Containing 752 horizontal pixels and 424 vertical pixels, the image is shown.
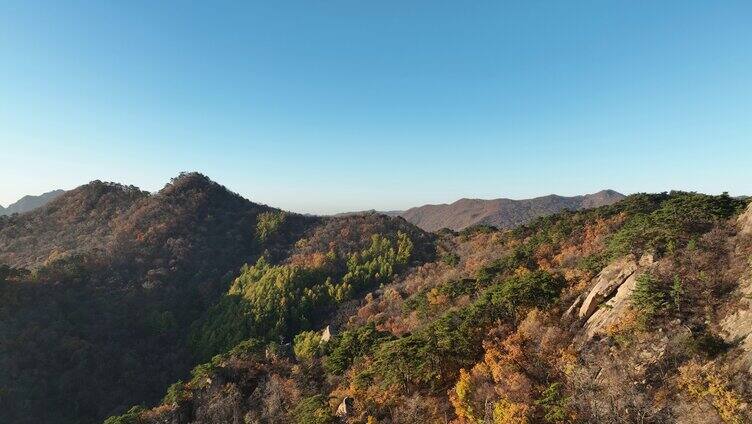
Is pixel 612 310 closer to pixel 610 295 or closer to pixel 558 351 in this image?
pixel 610 295

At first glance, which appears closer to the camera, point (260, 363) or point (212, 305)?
point (260, 363)

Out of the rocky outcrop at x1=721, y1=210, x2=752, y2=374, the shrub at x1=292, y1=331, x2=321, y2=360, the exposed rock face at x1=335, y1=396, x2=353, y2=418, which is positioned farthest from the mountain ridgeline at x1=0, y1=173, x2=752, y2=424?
the shrub at x1=292, y1=331, x2=321, y2=360

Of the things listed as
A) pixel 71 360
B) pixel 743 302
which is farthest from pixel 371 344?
pixel 71 360

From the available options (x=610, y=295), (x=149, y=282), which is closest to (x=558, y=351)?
(x=610, y=295)

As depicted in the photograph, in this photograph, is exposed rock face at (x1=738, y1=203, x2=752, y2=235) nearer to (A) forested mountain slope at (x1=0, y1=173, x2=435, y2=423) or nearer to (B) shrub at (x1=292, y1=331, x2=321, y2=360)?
(B) shrub at (x1=292, y1=331, x2=321, y2=360)

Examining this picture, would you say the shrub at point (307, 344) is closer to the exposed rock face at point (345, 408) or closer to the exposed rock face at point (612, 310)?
the exposed rock face at point (345, 408)

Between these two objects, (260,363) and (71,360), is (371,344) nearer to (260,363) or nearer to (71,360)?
(260,363)

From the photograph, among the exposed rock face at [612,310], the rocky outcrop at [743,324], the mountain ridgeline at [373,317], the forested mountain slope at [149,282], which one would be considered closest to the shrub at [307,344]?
the mountain ridgeline at [373,317]
